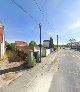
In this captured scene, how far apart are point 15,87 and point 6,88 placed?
66 cm

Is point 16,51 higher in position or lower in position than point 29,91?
higher

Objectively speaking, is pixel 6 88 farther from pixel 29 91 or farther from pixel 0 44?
pixel 0 44

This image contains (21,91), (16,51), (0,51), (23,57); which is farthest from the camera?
(16,51)

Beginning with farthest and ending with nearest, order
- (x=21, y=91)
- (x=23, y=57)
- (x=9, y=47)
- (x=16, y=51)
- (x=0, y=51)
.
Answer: (x=9, y=47) < (x=16, y=51) < (x=23, y=57) < (x=0, y=51) < (x=21, y=91)

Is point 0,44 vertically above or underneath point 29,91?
above

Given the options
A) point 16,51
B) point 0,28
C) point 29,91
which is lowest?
point 29,91

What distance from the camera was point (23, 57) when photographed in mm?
30438

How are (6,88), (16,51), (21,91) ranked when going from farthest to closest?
(16,51) → (6,88) → (21,91)

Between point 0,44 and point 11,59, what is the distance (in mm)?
2898

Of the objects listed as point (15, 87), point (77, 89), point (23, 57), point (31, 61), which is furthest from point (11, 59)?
point (77, 89)

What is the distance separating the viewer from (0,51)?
2800 cm

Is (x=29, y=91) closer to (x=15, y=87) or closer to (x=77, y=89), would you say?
(x=15, y=87)

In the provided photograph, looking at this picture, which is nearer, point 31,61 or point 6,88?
point 6,88

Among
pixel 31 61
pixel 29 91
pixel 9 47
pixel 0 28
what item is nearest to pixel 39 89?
pixel 29 91
